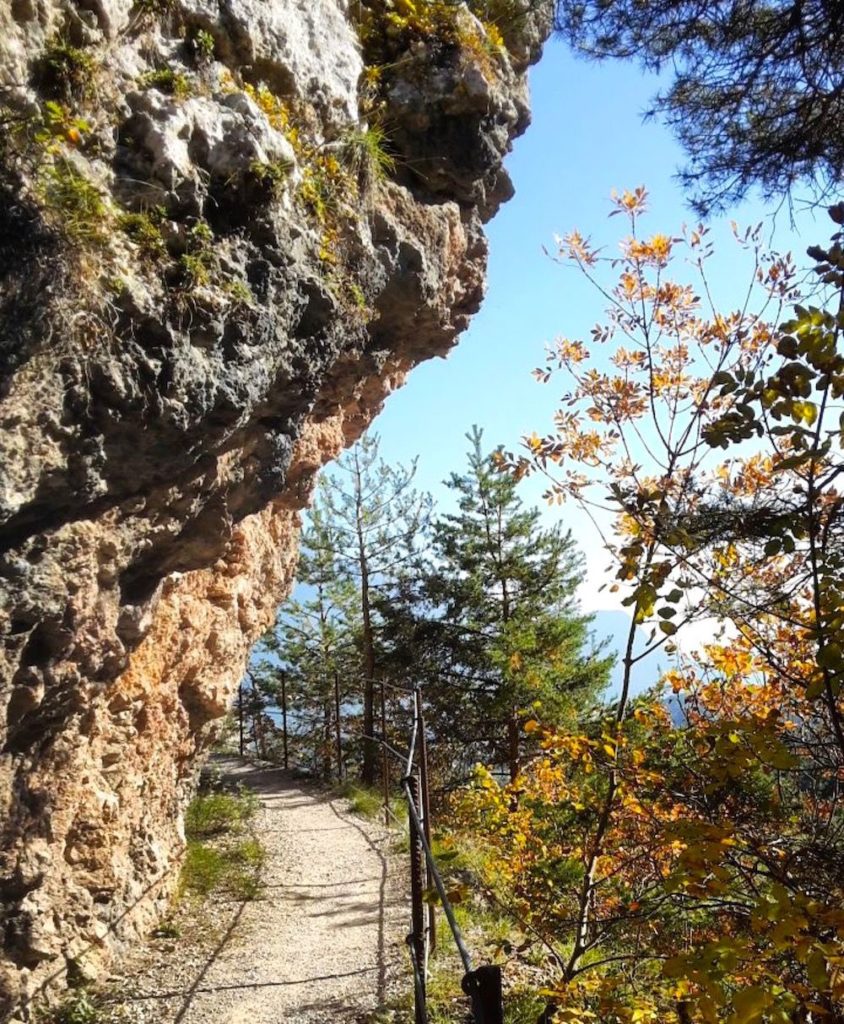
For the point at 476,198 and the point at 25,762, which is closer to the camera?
the point at 25,762

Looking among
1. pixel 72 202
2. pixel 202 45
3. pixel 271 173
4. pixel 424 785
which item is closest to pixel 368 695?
pixel 424 785

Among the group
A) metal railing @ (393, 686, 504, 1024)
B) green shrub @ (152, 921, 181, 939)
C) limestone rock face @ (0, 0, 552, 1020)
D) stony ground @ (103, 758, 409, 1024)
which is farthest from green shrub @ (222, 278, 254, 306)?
green shrub @ (152, 921, 181, 939)

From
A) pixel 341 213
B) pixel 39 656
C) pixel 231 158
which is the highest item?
pixel 341 213

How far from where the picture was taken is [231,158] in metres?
3.83

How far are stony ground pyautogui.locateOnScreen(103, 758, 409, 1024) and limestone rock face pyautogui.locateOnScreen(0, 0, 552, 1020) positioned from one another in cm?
45

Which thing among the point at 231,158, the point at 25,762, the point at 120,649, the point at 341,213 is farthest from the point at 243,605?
the point at 231,158

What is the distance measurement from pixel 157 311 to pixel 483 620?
1138cm

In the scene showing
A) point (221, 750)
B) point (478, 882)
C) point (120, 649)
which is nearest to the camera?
point (120, 649)

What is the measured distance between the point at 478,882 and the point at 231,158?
688cm

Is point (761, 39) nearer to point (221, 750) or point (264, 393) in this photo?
point (264, 393)

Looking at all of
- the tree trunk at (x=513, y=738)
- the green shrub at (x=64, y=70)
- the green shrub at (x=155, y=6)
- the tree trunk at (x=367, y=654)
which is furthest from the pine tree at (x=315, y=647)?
the green shrub at (x=64, y=70)

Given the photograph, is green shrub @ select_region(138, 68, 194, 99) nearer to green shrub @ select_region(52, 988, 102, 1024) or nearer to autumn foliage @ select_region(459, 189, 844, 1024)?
autumn foliage @ select_region(459, 189, 844, 1024)

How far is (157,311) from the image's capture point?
3.46m

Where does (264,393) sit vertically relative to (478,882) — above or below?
above
